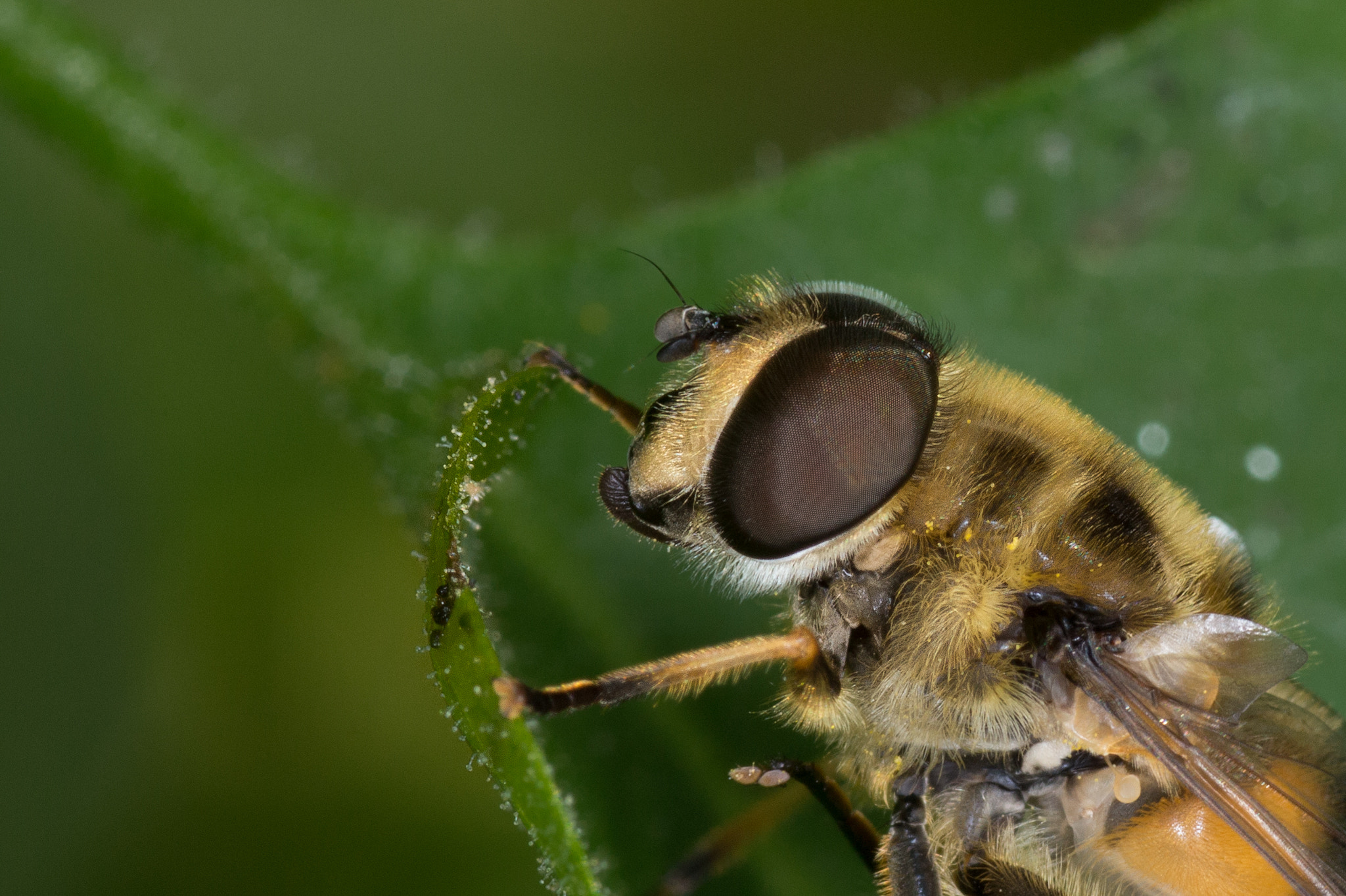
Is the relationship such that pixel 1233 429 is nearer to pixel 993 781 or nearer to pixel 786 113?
pixel 993 781

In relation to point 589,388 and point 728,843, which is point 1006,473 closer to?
point 589,388

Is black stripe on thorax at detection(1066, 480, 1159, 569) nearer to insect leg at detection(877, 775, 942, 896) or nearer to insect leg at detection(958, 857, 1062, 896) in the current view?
insect leg at detection(877, 775, 942, 896)

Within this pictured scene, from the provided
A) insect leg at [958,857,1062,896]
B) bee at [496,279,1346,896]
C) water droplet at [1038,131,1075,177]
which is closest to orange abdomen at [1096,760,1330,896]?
bee at [496,279,1346,896]

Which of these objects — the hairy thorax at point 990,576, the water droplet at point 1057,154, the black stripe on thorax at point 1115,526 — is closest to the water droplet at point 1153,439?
the water droplet at point 1057,154

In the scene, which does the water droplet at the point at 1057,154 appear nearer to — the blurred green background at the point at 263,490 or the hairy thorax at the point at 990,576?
the blurred green background at the point at 263,490

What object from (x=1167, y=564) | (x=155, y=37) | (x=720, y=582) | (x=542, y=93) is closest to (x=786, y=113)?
(x=542, y=93)

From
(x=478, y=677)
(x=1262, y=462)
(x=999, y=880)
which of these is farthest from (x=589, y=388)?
(x=1262, y=462)

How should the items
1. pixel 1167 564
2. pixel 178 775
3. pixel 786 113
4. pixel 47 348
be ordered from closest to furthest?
pixel 1167 564 → pixel 178 775 → pixel 47 348 → pixel 786 113
